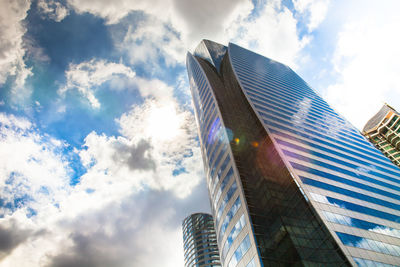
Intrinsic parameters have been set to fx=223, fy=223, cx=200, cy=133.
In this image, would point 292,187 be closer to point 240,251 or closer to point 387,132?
point 240,251

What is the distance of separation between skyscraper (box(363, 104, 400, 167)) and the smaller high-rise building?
8874 cm

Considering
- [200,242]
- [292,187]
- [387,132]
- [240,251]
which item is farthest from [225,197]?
[387,132]

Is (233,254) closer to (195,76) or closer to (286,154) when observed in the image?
(286,154)

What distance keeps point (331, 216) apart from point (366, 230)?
611 cm

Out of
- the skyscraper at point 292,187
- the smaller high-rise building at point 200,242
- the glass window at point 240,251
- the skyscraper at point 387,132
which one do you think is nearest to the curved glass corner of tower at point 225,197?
the glass window at point 240,251

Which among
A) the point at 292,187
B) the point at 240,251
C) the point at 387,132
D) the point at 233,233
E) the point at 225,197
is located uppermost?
the point at 387,132

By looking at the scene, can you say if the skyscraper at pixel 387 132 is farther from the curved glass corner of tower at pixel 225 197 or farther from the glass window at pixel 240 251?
Answer: the glass window at pixel 240 251

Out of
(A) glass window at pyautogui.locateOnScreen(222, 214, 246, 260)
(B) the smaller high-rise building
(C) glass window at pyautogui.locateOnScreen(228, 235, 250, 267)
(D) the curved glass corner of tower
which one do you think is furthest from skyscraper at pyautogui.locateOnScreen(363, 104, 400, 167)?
(C) glass window at pyautogui.locateOnScreen(228, 235, 250, 267)

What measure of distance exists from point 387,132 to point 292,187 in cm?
9162

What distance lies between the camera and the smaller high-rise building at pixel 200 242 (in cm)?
9906

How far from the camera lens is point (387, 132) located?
328ft

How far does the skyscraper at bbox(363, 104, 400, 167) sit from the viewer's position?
96.4 metres

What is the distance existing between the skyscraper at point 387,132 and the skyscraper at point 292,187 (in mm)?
40106

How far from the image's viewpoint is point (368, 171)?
53781 millimetres
